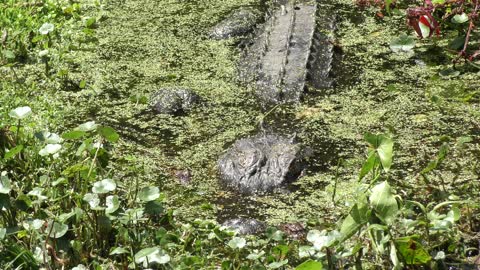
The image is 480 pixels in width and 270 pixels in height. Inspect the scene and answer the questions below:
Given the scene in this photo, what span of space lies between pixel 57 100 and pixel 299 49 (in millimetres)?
1406

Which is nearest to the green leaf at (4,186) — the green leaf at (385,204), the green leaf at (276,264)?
the green leaf at (276,264)

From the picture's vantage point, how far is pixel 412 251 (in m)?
2.81

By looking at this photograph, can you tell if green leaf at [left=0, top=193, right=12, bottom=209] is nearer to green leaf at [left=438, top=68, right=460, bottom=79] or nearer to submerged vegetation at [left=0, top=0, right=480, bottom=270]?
submerged vegetation at [left=0, top=0, right=480, bottom=270]

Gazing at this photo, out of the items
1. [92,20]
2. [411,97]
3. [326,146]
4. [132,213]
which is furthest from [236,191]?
[92,20]

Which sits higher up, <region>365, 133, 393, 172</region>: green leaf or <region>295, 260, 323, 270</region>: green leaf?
<region>365, 133, 393, 172</region>: green leaf

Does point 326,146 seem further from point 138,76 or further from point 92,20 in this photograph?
point 92,20

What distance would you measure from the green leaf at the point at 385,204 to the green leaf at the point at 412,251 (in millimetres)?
90

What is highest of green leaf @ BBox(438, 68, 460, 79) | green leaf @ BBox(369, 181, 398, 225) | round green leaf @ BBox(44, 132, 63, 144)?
green leaf @ BBox(369, 181, 398, 225)

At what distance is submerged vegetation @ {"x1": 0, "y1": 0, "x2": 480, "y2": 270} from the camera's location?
2949 mm

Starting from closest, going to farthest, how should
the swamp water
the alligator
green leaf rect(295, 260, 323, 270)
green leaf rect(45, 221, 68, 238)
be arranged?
green leaf rect(295, 260, 323, 270), green leaf rect(45, 221, 68, 238), the swamp water, the alligator

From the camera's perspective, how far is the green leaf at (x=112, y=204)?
9.70ft

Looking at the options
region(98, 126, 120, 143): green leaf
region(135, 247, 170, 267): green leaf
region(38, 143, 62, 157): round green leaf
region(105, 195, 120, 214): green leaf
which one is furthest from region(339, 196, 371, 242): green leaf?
region(38, 143, 62, 157): round green leaf

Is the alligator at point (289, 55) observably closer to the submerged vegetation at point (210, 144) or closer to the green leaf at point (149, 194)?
the submerged vegetation at point (210, 144)

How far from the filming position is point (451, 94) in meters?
4.58
